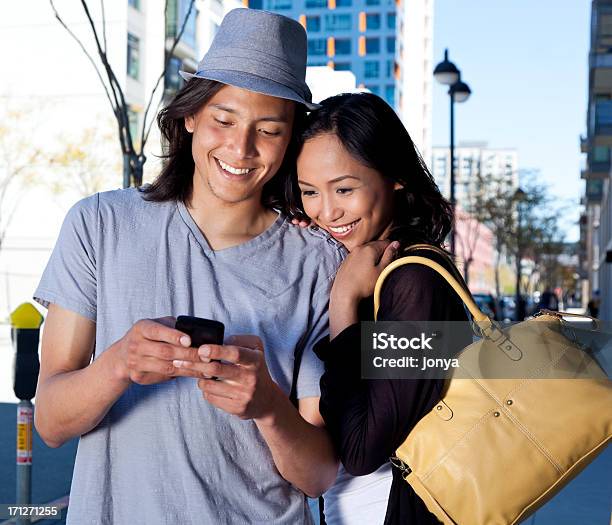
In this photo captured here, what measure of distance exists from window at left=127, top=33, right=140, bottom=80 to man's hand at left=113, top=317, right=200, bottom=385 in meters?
33.5

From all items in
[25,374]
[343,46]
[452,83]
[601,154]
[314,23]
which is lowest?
[25,374]

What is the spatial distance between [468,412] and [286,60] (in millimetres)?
964

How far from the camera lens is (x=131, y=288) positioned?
209 centimetres

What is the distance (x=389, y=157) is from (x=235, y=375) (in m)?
0.94

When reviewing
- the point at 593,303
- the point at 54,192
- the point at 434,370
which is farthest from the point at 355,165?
the point at 593,303

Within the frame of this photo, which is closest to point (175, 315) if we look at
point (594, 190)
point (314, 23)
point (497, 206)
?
point (497, 206)

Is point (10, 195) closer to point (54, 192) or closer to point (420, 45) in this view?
point (54, 192)

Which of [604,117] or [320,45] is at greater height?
[320,45]

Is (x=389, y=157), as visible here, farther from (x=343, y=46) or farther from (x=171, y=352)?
(x=343, y=46)

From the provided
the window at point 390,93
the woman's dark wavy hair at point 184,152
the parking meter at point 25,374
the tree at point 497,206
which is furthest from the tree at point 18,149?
the window at point 390,93

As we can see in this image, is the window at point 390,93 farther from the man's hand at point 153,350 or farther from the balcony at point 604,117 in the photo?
the man's hand at point 153,350

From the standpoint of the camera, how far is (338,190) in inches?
96.2

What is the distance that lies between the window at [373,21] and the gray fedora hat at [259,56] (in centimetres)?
9061

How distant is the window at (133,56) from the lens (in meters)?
34.1
